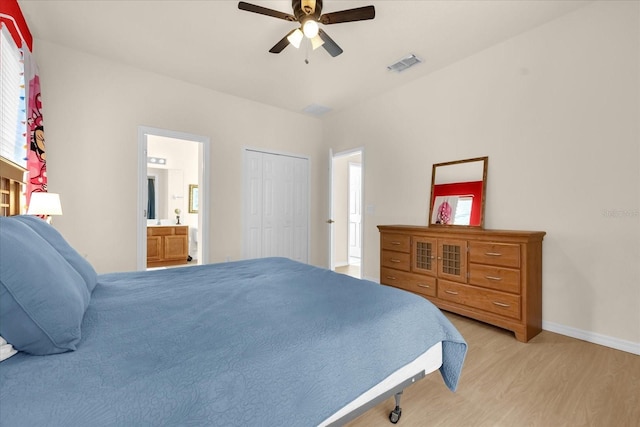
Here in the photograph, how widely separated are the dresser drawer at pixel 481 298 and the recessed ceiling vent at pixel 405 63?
2529 millimetres

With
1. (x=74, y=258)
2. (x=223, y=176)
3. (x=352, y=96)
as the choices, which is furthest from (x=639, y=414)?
(x=223, y=176)

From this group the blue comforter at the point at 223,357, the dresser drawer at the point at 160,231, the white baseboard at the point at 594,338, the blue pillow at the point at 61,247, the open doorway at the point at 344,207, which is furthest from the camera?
the open doorway at the point at 344,207

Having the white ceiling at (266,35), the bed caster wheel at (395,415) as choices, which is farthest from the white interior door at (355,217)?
the bed caster wheel at (395,415)

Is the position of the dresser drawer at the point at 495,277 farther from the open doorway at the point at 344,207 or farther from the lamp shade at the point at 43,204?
the lamp shade at the point at 43,204

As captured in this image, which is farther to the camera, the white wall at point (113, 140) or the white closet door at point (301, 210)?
the white closet door at point (301, 210)

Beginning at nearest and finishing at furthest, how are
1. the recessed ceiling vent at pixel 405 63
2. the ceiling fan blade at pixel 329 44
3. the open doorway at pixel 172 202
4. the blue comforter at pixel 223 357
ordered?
the blue comforter at pixel 223 357, the ceiling fan blade at pixel 329 44, the recessed ceiling vent at pixel 405 63, the open doorway at pixel 172 202

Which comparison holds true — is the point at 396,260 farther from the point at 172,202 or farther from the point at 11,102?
the point at 172,202

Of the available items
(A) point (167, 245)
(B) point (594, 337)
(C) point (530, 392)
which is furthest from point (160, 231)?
(B) point (594, 337)

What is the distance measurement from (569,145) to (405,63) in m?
1.88

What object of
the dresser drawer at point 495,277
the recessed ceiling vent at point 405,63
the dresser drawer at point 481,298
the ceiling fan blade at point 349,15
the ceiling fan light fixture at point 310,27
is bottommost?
the dresser drawer at point 481,298

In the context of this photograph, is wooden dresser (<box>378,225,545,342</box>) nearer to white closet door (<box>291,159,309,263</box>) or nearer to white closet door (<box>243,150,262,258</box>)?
white closet door (<box>291,159,309,263</box>)

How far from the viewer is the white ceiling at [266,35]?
251 cm

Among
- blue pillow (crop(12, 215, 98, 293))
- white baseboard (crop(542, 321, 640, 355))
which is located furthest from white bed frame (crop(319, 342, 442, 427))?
white baseboard (crop(542, 321, 640, 355))

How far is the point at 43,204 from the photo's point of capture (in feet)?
8.13
